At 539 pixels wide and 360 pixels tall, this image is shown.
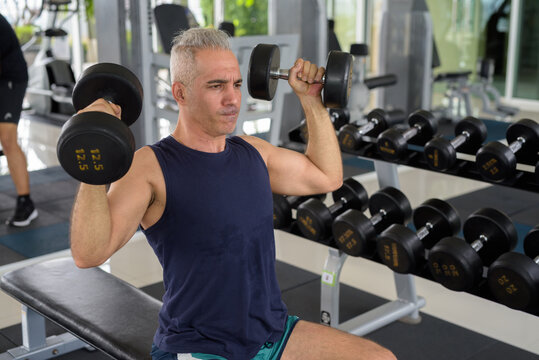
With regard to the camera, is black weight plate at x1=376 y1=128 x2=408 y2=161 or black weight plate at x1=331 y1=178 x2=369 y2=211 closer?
black weight plate at x1=376 y1=128 x2=408 y2=161

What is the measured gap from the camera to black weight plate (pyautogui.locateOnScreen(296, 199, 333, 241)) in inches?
89.2

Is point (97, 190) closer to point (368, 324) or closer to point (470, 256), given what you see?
point (470, 256)

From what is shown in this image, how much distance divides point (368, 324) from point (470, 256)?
0.71 metres

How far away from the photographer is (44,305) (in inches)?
77.0

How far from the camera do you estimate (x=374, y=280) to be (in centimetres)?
298

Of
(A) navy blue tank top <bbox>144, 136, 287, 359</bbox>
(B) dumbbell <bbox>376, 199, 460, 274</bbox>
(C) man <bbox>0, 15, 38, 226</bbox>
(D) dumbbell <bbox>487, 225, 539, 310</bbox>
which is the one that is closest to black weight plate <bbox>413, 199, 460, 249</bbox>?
(B) dumbbell <bbox>376, 199, 460, 274</bbox>

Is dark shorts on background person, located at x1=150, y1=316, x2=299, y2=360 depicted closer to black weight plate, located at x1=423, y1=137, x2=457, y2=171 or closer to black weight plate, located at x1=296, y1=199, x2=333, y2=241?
black weight plate, located at x1=296, y1=199, x2=333, y2=241

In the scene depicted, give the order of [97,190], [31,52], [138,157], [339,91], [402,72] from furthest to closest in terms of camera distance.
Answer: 1. [31,52]
2. [402,72]
3. [339,91]
4. [138,157]
5. [97,190]

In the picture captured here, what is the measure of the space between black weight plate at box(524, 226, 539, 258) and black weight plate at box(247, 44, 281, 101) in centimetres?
93

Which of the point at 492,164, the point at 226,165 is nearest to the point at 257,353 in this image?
the point at 226,165

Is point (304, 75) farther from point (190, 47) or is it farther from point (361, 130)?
point (361, 130)

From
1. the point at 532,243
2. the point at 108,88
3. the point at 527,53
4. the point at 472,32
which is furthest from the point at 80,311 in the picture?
the point at 472,32

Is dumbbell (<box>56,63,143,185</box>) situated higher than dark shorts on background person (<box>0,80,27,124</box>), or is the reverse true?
dumbbell (<box>56,63,143,185</box>)

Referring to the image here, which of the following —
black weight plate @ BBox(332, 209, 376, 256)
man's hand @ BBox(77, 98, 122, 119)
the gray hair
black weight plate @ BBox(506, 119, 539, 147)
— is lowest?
black weight plate @ BBox(332, 209, 376, 256)
